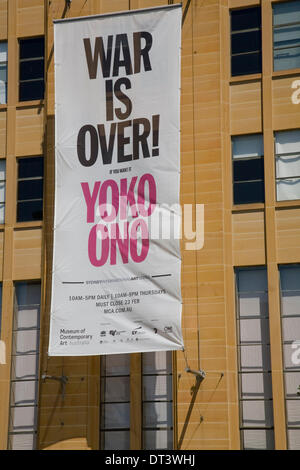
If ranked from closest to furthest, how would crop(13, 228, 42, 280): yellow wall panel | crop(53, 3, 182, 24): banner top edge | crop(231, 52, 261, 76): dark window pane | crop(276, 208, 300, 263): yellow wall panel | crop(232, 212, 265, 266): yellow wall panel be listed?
crop(276, 208, 300, 263): yellow wall panel, crop(232, 212, 265, 266): yellow wall panel, crop(53, 3, 182, 24): banner top edge, crop(231, 52, 261, 76): dark window pane, crop(13, 228, 42, 280): yellow wall panel

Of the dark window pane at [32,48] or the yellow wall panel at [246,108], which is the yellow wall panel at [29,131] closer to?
the dark window pane at [32,48]

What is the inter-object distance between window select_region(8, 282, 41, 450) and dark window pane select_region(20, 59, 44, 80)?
25.6ft

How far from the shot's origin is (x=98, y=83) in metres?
31.0

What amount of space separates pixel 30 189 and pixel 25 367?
6.39m

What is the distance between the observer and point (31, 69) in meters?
34.2

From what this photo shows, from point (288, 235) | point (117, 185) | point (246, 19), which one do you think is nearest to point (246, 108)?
point (246, 19)

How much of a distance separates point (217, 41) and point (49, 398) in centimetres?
1347

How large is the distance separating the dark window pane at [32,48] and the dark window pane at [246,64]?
7.30 meters

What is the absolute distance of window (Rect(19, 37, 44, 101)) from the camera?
33.9 metres

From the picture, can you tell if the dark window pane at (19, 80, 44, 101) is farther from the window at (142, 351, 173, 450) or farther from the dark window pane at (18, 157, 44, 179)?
the window at (142, 351, 173, 450)

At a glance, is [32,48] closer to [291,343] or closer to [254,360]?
[254,360]

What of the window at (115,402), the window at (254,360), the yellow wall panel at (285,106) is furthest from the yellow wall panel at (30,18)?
the window at (115,402)

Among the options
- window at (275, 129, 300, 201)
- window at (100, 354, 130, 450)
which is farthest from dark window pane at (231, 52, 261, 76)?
window at (100, 354, 130, 450)

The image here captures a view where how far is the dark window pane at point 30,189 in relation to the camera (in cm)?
3294
